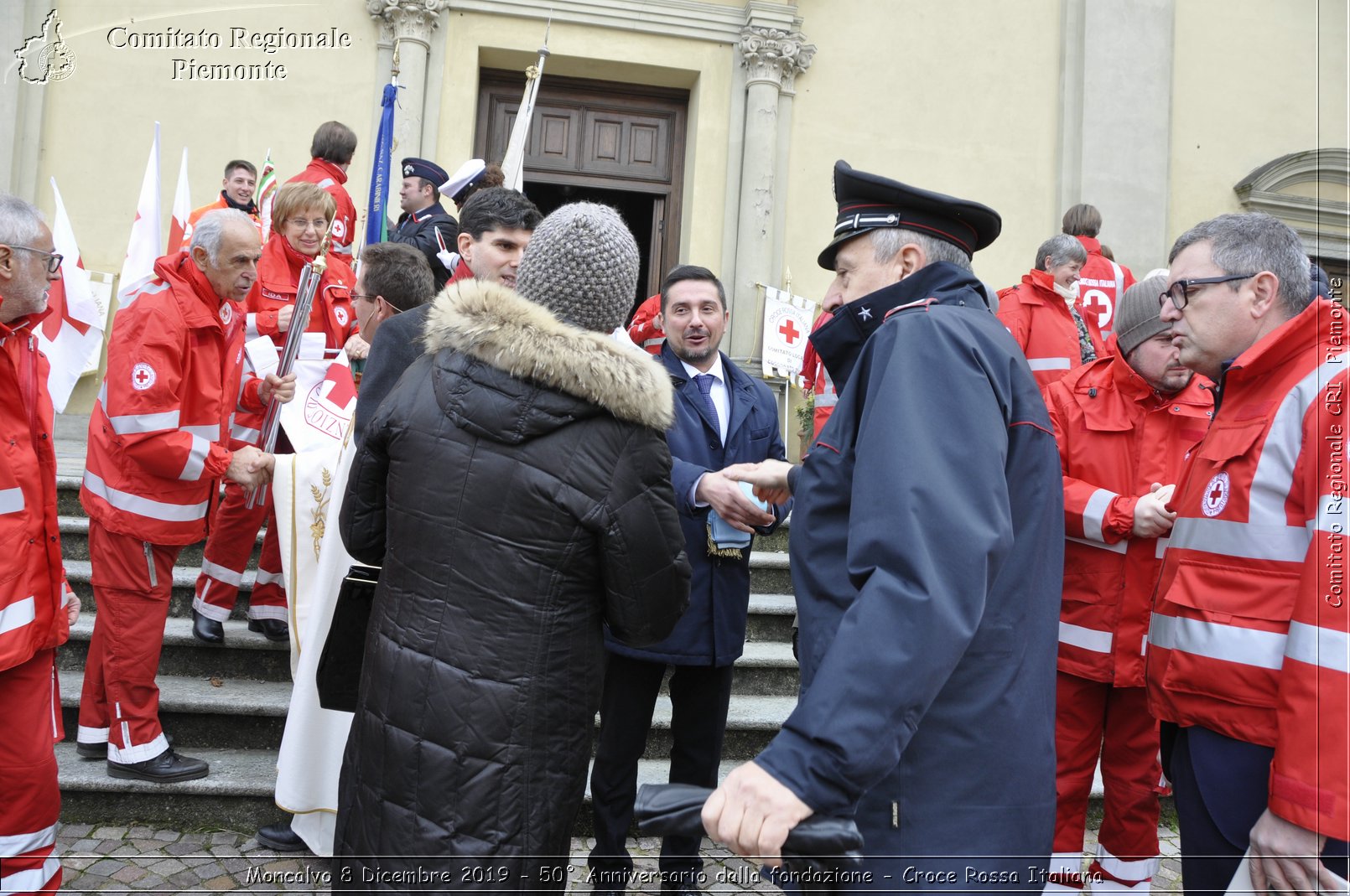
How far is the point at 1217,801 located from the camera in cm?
231

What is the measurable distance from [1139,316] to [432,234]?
Answer: 4268 mm

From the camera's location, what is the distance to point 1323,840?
1.93 metres

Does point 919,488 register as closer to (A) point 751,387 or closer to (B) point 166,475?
(A) point 751,387

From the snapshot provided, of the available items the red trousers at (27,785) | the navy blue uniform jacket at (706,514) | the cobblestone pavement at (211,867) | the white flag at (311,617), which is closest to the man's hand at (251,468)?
the white flag at (311,617)

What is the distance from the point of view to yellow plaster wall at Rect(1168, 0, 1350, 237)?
10.7 metres

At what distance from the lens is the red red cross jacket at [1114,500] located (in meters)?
3.51

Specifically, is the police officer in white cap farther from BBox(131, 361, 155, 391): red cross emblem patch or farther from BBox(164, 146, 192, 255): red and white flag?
BBox(131, 361, 155, 391): red cross emblem patch

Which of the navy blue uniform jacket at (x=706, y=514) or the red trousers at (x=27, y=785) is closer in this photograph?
the red trousers at (x=27, y=785)

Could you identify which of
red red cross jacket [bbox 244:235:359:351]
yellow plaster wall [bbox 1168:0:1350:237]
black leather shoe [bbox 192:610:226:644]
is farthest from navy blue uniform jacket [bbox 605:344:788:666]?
yellow plaster wall [bbox 1168:0:1350:237]

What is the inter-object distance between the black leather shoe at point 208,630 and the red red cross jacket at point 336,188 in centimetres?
272

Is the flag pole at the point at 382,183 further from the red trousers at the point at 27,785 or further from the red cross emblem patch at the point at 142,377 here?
the red trousers at the point at 27,785

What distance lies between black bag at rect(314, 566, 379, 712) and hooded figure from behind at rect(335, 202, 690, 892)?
0.36 m

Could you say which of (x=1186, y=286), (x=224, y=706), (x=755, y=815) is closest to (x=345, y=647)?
(x=755, y=815)

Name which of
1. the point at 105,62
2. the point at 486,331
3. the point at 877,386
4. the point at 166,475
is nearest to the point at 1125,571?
the point at 877,386
